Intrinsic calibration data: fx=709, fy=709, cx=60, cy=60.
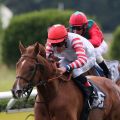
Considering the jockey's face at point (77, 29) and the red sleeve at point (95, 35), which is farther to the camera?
the red sleeve at point (95, 35)

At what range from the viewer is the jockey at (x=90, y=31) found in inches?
402

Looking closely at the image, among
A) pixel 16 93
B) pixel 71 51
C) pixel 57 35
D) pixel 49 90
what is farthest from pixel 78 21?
pixel 16 93

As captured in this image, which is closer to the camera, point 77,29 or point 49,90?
point 49,90

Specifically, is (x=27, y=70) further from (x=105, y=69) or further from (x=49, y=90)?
(x=105, y=69)

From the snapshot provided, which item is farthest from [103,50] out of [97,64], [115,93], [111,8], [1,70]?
[111,8]

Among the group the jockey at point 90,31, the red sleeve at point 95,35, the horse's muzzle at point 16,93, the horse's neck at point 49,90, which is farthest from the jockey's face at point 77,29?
the horse's muzzle at point 16,93

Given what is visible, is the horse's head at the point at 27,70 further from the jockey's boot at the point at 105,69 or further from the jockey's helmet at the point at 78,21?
the jockey's boot at the point at 105,69

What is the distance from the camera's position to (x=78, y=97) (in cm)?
850

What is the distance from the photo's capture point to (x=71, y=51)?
28.6 ft

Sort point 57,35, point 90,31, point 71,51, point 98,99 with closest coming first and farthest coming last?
point 57,35 → point 71,51 → point 98,99 → point 90,31

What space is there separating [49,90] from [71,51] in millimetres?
754

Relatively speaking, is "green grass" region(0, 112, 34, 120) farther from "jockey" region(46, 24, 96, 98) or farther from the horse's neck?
the horse's neck

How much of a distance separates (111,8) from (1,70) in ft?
157

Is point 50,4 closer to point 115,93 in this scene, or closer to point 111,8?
point 111,8
